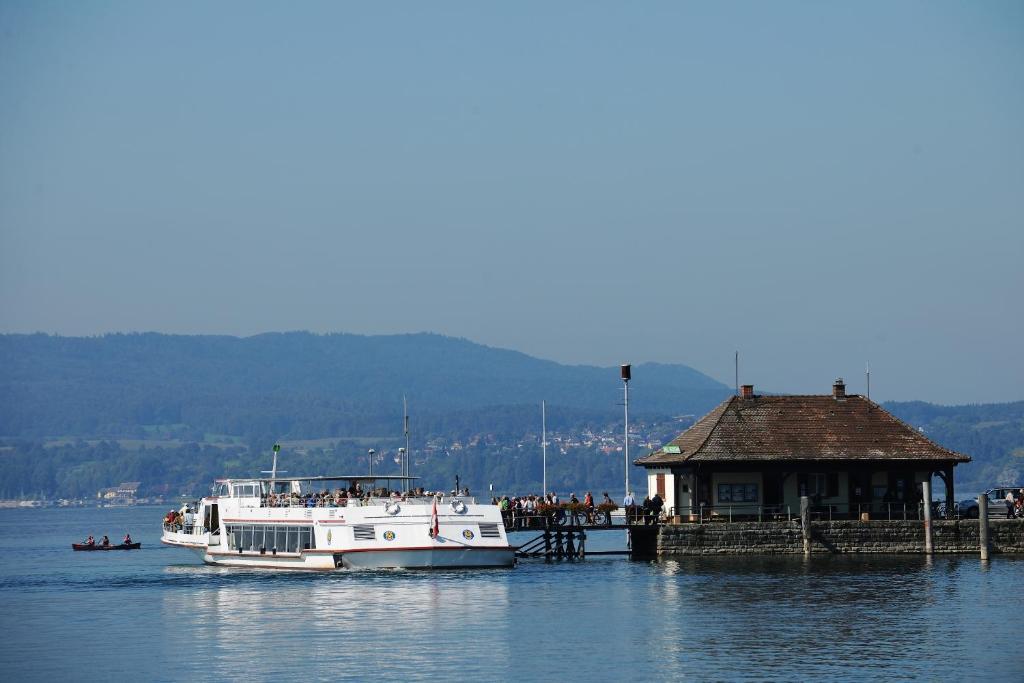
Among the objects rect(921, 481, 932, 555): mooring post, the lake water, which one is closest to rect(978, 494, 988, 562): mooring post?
the lake water

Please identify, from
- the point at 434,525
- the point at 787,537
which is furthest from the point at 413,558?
the point at 787,537

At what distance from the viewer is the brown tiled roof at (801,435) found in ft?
249

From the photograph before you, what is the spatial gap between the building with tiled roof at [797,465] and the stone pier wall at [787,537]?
1.83 meters

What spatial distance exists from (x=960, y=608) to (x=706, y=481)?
63.8 feet

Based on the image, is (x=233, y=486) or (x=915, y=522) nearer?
(x=915, y=522)

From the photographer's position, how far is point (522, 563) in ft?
260

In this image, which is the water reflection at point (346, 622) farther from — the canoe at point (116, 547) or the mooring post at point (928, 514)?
the canoe at point (116, 547)

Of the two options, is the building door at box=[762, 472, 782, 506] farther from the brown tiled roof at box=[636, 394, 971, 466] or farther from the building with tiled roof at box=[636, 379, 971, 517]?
the brown tiled roof at box=[636, 394, 971, 466]

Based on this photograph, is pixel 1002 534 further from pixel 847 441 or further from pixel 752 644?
pixel 752 644

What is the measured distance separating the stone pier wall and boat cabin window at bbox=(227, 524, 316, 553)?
14933 millimetres

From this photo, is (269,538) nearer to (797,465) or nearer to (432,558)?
(432,558)

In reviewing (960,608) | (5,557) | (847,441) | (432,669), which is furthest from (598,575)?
(5,557)

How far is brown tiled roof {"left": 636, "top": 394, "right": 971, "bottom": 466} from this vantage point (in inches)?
2992

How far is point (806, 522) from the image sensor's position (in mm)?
73000
